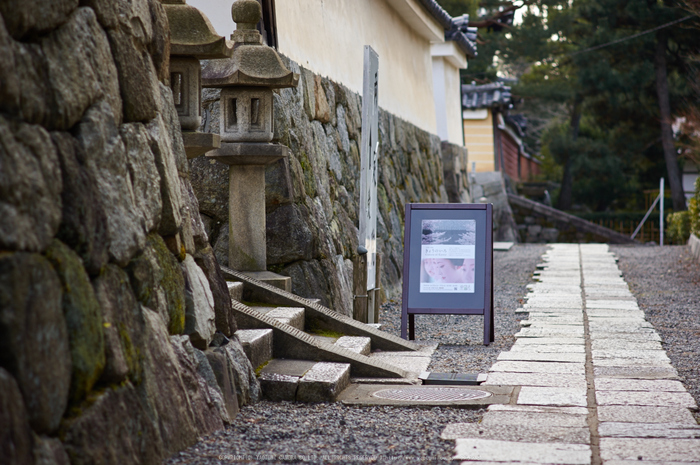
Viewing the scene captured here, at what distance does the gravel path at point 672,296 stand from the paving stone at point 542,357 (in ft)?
2.17

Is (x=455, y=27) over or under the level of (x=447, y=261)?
over

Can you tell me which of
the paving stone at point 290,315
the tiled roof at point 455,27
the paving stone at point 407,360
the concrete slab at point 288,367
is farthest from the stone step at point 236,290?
the tiled roof at point 455,27

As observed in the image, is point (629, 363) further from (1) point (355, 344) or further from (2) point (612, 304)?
(2) point (612, 304)

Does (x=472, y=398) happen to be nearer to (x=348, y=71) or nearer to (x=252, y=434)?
(x=252, y=434)

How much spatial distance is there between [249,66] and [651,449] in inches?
156

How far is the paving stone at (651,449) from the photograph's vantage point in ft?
10.5

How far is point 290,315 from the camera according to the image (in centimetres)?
564

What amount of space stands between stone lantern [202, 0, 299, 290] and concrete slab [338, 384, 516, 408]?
1822 mm

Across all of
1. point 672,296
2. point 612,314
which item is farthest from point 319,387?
point 672,296

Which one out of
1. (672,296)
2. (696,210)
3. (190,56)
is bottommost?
(672,296)

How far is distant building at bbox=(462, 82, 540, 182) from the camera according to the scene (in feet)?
77.9

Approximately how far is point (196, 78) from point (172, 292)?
172 cm

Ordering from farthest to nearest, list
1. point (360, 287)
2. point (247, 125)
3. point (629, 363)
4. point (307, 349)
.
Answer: point (360, 287) < point (247, 125) < point (629, 363) < point (307, 349)

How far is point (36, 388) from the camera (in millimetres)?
2232
